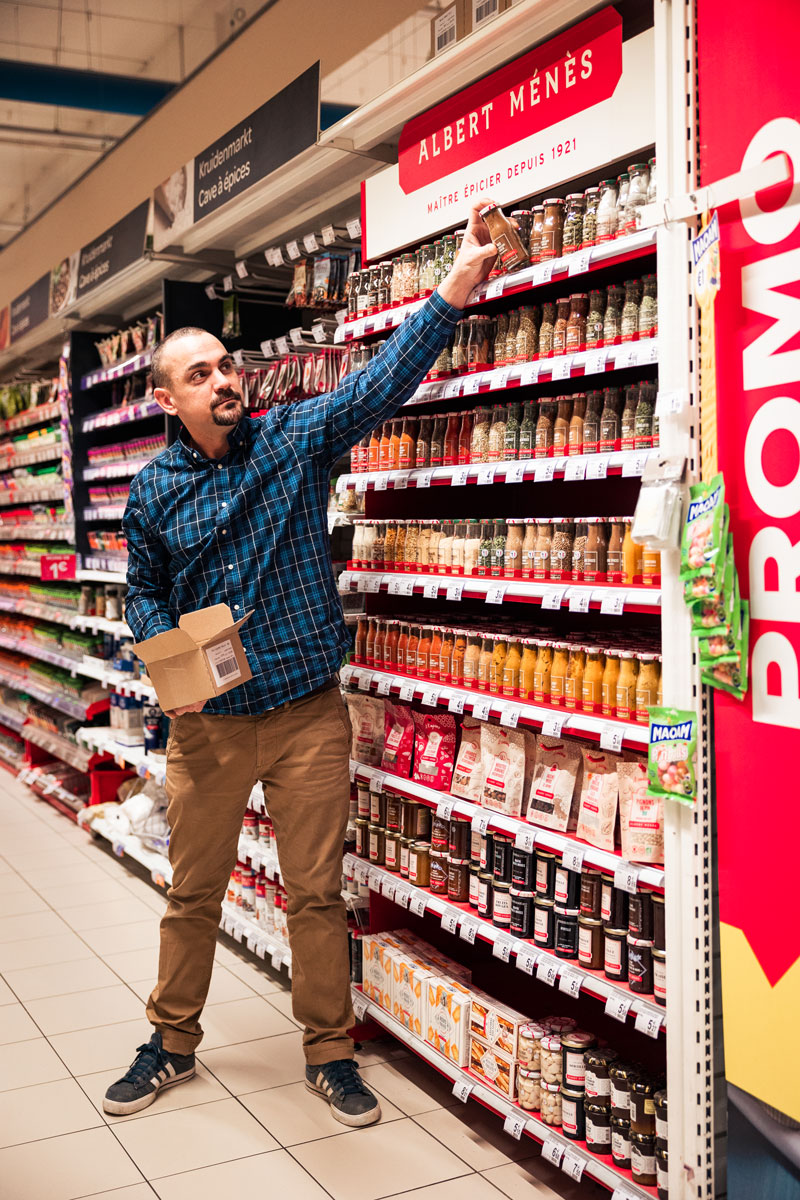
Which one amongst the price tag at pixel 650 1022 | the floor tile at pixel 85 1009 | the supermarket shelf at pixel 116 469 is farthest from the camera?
the supermarket shelf at pixel 116 469

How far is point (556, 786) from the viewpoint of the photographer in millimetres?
2967

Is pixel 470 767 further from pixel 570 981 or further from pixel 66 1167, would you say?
pixel 66 1167

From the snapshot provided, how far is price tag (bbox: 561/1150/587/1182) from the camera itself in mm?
2729

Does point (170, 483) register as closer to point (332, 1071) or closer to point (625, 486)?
point (625, 486)

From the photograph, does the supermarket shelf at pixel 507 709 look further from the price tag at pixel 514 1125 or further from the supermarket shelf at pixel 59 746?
the supermarket shelf at pixel 59 746

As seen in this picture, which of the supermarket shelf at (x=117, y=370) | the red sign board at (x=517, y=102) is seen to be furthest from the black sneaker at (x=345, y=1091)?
the supermarket shelf at (x=117, y=370)

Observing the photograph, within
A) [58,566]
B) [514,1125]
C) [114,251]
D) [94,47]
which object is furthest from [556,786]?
[94,47]

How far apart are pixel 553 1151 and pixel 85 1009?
2.07m

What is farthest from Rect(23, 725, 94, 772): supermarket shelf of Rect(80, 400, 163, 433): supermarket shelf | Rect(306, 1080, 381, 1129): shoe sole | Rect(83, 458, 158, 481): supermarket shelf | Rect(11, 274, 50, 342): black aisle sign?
Rect(306, 1080, 381, 1129): shoe sole

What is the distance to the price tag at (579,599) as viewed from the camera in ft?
8.96


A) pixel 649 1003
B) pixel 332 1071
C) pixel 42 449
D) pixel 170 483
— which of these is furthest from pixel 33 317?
pixel 649 1003

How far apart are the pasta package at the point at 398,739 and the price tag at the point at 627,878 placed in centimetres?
111

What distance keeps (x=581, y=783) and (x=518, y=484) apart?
123 cm

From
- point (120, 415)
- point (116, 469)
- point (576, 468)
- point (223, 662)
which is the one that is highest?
point (120, 415)
